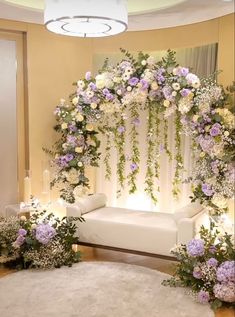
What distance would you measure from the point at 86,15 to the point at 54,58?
2302 mm

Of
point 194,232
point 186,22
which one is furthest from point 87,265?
point 186,22

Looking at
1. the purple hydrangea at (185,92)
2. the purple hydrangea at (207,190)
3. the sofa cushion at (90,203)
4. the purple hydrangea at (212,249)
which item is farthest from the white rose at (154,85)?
the sofa cushion at (90,203)

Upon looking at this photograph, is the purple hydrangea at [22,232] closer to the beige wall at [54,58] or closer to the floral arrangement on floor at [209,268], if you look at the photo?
the beige wall at [54,58]

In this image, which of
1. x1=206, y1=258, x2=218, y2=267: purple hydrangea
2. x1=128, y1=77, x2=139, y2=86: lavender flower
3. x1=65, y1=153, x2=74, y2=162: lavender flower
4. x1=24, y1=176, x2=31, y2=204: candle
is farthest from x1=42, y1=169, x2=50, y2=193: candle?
x1=206, y1=258, x2=218, y2=267: purple hydrangea

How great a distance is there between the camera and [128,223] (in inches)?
173

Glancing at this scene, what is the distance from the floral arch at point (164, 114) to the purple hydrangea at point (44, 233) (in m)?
0.48

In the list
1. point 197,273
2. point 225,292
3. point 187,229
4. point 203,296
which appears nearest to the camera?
point 225,292

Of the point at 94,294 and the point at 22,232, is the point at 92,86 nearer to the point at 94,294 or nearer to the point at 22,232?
the point at 22,232

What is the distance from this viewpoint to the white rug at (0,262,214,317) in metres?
3.29

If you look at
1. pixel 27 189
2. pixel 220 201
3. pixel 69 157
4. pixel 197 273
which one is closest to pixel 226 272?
pixel 197 273

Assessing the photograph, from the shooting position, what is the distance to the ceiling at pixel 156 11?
4.18 m

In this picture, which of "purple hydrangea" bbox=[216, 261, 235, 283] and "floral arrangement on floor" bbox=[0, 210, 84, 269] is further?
"floral arrangement on floor" bbox=[0, 210, 84, 269]

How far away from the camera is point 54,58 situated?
518 cm

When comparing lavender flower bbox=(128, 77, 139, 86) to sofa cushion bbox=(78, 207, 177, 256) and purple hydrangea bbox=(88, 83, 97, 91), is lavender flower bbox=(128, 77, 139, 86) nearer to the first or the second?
purple hydrangea bbox=(88, 83, 97, 91)
